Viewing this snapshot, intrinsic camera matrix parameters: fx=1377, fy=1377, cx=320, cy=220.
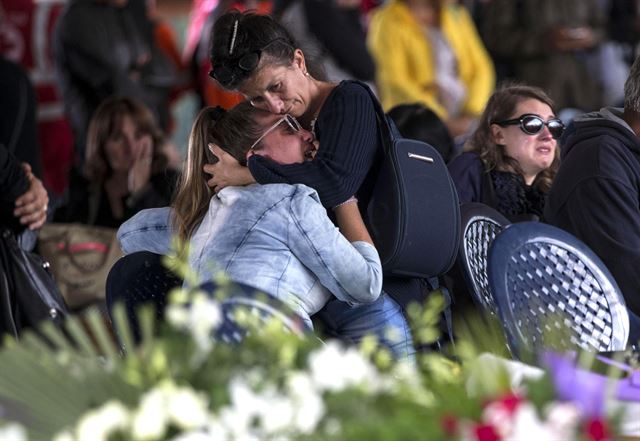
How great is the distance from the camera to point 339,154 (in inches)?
131

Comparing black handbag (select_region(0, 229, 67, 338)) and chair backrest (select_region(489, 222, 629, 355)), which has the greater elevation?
chair backrest (select_region(489, 222, 629, 355))

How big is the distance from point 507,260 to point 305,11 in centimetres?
487

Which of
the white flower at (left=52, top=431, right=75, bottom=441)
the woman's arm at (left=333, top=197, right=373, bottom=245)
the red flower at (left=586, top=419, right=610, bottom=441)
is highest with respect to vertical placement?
the red flower at (left=586, top=419, right=610, bottom=441)

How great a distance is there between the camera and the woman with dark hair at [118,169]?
5.57 metres

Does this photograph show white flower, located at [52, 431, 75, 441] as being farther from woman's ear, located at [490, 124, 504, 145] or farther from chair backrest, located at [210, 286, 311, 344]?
woman's ear, located at [490, 124, 504, 145]

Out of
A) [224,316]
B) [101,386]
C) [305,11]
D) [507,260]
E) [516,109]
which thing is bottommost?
[305,11]

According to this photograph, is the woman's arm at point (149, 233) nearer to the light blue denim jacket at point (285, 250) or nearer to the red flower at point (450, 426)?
the light blue denim jacket at point (285, 250)

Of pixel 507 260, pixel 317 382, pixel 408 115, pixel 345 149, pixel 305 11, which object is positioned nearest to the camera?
pixel 317 382

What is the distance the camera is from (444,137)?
5.34 m

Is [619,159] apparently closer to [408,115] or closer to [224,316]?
[408,115]

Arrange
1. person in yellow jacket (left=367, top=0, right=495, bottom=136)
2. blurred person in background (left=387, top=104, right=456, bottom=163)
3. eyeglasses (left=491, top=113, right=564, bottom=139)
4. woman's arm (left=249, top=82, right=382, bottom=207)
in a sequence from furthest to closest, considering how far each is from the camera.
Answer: person in yellow jacket (left=367, top=0, right=495, bottom=136), blurred person in background (left=387, top=104, right=456, bottom=163), eyeglasses (left=491, top=113, right=564, bottom=139), woman's arm (left=249, top=82, right=382, bottom=207)

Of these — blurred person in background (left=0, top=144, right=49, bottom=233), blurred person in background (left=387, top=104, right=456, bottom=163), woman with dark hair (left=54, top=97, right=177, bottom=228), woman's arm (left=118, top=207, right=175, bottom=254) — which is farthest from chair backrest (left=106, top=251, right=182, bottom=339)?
woman with dark hair (left=54, top=97, right=177, bottom=228)

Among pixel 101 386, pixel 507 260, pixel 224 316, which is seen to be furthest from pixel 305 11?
pixel 101 386

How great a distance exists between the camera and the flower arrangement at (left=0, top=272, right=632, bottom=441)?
5.11 ft
